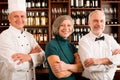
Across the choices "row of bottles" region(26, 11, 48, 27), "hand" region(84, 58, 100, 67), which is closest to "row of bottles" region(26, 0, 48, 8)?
"row of bottles" region(26, 11, 48, 27)

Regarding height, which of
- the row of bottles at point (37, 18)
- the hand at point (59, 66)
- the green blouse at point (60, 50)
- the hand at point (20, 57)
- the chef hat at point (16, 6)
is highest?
the chef hat at point (16, 6)

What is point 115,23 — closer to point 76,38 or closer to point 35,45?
point 76,38

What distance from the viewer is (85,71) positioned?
2.34 metres

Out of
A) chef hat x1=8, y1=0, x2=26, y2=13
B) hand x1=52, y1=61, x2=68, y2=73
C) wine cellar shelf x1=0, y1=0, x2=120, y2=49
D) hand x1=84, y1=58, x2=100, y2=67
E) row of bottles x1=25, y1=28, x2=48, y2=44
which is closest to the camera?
hand x1=52, y1=61, x2=68, y2=73

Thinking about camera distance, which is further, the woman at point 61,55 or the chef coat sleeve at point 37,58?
the chef coat sleeve at point 37,58

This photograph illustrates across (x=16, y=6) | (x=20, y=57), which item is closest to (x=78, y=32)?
(x=16, y=6)

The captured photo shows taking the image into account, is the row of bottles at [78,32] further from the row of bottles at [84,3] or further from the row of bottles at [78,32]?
the row of bottles at [84,3]

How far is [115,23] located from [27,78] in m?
3.42

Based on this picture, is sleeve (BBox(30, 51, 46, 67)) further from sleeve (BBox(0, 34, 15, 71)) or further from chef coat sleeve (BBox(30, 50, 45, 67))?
sleeve (BBox(0, 34, 15, 71))

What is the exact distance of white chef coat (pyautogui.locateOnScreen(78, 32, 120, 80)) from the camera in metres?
2.27

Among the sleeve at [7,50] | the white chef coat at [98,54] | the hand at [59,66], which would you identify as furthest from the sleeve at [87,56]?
the sleeve at [7,50]

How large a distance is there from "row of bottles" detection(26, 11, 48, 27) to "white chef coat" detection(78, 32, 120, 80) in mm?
2971

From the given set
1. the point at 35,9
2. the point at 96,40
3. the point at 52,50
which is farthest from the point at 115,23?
the point at 52,50

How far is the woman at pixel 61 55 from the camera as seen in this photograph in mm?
2115
